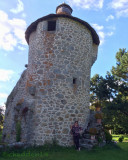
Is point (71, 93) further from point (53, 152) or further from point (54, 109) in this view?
point (53, 152)

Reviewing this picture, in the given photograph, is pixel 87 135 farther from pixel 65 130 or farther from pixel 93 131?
pixel 65 130

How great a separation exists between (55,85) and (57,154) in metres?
3.47

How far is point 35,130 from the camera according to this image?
7887 millimetres

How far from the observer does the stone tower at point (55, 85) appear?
312 inches

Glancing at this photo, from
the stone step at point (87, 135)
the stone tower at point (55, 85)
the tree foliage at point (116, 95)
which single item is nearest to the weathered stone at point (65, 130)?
the stone tower at point (55, 85)

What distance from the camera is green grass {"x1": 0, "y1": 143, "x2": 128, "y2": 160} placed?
5887 millimetres

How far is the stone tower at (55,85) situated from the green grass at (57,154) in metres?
0.63

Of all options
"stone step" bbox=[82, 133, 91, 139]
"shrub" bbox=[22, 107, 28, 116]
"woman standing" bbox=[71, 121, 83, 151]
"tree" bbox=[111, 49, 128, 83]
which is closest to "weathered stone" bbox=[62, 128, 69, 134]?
"woman standing" bbox=[71, 121, 83, 151]

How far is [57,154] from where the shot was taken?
21.2 ft

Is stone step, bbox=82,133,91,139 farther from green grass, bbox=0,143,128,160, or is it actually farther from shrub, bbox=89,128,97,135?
green grass, bbox=0,143,128,160

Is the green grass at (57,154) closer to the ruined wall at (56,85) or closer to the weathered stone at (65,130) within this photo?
the ruined wall at (56,85)

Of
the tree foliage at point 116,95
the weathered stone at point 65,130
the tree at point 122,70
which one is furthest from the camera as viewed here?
the tree at point 122,70

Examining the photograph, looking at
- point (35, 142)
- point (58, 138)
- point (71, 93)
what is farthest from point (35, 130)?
point (71, 93)

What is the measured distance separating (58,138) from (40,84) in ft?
9.98
